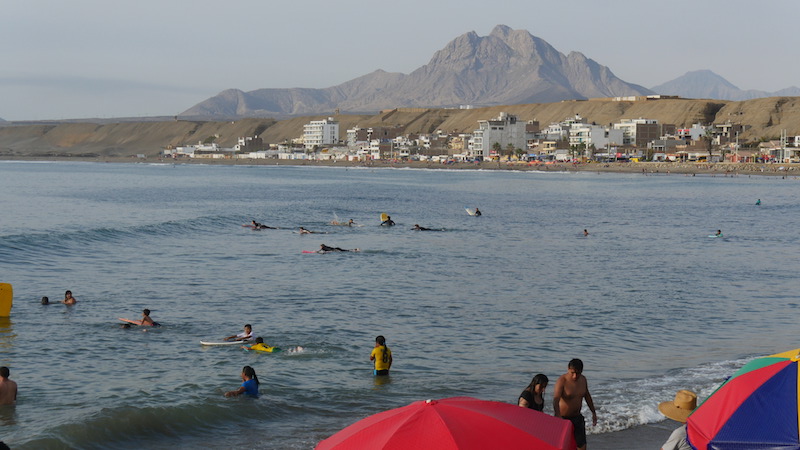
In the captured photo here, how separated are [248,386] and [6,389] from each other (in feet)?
12.7

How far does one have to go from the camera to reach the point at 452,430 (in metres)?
6.38

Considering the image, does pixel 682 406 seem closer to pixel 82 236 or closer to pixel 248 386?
pixel 248 386

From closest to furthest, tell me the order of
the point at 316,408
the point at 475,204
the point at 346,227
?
the point at 316,408, the point at 346,227, the point at 475,204

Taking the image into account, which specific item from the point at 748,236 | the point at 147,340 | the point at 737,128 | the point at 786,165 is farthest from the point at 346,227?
the point at 737,128

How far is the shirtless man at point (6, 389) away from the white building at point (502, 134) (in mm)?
167532

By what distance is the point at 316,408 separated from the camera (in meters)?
13.4

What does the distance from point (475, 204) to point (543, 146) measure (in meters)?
109

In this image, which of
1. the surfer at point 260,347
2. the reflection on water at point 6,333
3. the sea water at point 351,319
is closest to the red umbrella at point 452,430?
the sea water at point 351,319

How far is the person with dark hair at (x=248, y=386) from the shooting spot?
13.7 metres

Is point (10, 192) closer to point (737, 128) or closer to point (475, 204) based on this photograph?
point (475, 204)

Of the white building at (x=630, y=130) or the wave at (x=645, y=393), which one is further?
the white building at (x=630, y=130)

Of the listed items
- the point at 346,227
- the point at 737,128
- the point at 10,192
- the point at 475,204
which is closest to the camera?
the point at 346,227

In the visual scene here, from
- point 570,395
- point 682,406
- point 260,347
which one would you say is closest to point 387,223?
point 260,347

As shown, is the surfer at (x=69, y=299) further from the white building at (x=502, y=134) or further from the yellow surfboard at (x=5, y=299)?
the white building at (x=502, y=134)
